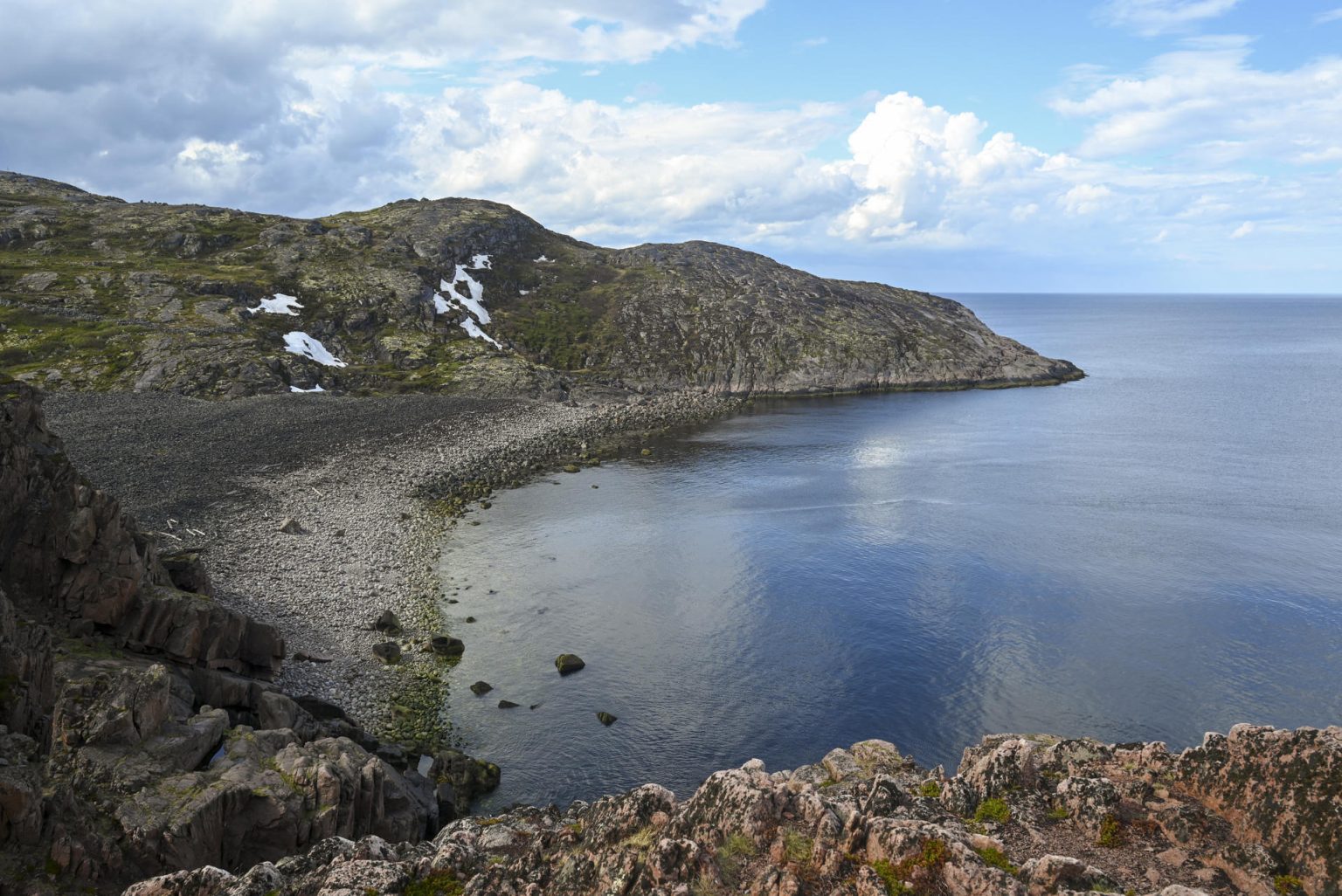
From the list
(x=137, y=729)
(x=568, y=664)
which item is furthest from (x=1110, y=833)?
(x=568, y=664)

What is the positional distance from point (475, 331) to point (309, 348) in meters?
32.2

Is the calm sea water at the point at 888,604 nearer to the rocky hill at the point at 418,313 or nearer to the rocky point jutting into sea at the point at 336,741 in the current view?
the rocky point jutting into sea at the point at 336,741

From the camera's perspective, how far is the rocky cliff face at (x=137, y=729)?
2088 cm

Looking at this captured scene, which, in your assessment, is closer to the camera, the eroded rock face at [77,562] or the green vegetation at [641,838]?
the green vegetation at [641,838]

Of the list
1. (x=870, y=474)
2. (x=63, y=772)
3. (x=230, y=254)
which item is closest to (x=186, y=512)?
(x=63, y=772)

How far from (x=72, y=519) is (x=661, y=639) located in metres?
30.4

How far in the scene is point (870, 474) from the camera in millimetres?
91812

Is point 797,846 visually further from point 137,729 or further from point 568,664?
point 568,664

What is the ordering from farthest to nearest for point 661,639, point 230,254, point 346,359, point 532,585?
point 230,254, point 346,359, point 532,585, point 661,639

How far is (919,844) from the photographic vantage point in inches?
679

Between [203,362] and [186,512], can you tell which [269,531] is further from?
[203,362]

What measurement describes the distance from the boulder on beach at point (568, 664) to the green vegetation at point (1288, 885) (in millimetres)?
32937

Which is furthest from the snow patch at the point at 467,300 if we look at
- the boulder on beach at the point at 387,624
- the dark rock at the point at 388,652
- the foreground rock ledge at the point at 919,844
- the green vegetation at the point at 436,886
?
the green vegetation at the point at 436,886

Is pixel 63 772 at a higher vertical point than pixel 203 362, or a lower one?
lower
